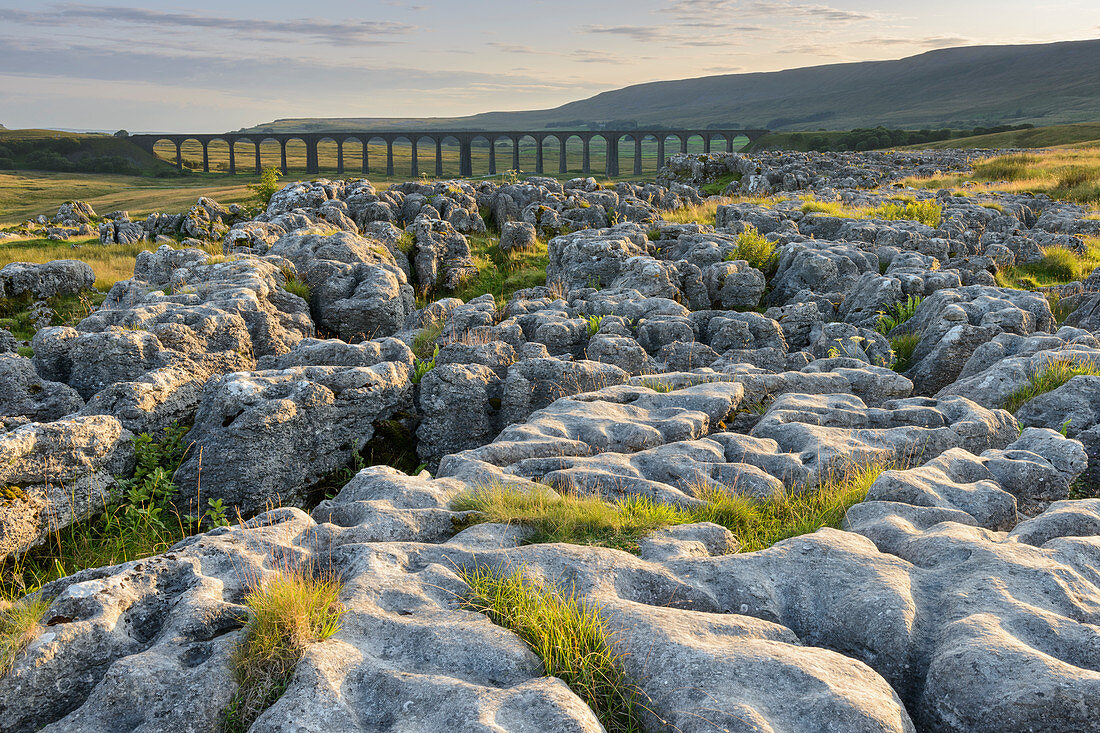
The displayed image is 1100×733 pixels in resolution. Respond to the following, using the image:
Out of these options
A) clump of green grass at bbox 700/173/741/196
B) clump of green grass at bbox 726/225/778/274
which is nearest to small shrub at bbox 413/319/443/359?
clump of green grass at bbox 726/225/778/274

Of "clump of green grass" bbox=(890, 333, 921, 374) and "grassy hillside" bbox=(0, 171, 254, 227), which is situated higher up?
"grassy hillside" bbox=(0, 171, 254, 227)

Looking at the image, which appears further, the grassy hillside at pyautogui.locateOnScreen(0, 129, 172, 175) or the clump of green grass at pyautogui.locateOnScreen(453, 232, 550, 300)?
the grassy hillside at pyautogui.locateOnScreen(0, 129, 172, 175)

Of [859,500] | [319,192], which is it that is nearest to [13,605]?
[859,500]

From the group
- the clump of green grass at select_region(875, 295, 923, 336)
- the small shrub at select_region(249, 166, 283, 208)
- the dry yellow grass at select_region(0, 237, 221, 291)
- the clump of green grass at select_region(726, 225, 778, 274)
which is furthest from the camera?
the small shrub at select_region(249, 166, 283, 208)

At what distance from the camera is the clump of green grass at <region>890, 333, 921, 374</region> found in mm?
15412

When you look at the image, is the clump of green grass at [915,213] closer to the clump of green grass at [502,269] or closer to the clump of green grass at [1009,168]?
the clump of green grass at [502,269]

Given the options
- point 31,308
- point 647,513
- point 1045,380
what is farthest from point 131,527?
point 31,308

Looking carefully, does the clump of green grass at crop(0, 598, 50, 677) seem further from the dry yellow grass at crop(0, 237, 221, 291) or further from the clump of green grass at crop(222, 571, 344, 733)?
the dry yellow grass at crop(0, 237, 221, 291)

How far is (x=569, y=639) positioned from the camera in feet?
16.7

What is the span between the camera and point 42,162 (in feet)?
449

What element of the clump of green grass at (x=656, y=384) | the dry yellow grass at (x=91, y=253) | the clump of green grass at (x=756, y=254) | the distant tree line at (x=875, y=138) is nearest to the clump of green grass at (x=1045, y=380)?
the clump of green grass at (x=656, y=384)

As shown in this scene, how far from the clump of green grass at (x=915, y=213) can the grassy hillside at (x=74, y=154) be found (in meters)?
155

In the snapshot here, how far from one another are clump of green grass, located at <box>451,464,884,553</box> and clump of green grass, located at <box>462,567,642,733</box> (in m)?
1.56

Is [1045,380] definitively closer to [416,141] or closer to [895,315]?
[895,315]
